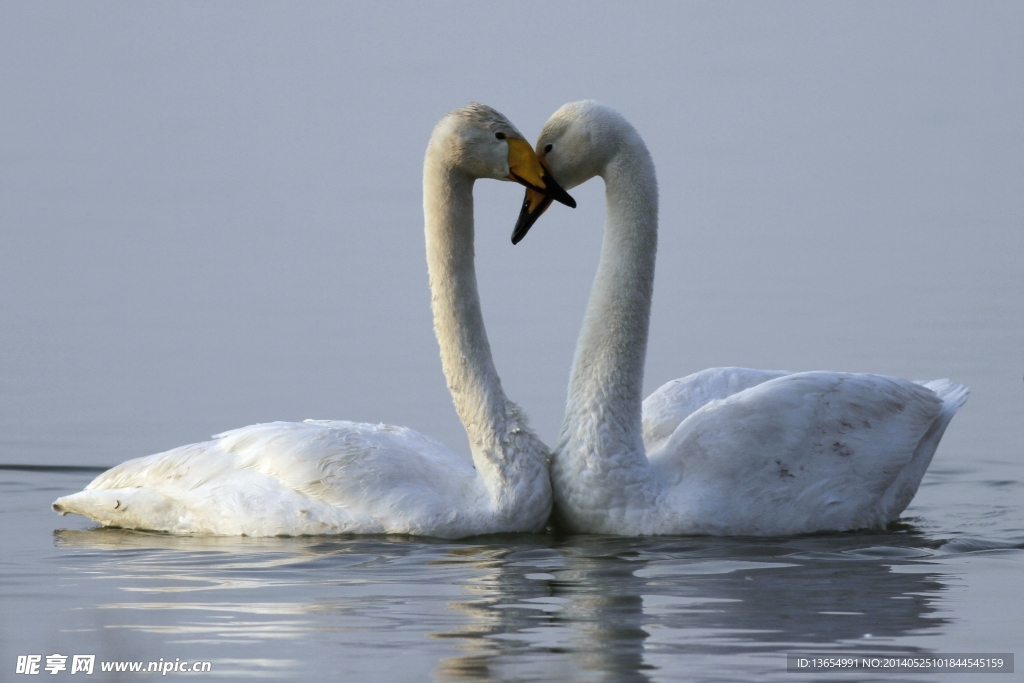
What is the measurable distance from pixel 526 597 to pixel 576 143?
280 cm

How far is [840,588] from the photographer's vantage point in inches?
362

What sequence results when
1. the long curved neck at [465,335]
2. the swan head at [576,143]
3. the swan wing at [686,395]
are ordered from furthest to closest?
1. the swan wing at [686,395]
2. the swan head at [576,143]
3. the long curved neck at [465,335]

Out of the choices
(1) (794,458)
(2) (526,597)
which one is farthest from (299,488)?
(1) (794,458)

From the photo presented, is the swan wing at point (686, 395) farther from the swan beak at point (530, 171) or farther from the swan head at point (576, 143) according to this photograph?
the swan beak at point (530, 171)

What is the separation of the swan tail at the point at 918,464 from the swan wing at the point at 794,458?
1cm

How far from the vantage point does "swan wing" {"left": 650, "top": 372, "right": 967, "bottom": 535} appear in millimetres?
10250

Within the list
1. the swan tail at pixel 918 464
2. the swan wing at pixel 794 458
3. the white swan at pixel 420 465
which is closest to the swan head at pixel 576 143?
the white swan at pixel 420 465

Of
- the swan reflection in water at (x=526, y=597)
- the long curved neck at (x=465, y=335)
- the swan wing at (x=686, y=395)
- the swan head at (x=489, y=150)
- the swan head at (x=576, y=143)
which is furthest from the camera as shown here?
the swan wing at (x=686, y=395)

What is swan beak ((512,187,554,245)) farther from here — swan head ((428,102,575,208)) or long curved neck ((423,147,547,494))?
long curved neck ((423,147,547,494))

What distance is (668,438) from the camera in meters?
10.9

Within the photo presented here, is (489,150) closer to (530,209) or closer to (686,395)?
(530,209)

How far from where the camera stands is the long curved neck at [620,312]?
10.5 metres

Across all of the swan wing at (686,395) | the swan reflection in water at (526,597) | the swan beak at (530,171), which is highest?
the swan beak at (530,171)

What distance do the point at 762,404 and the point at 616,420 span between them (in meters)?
0.84
